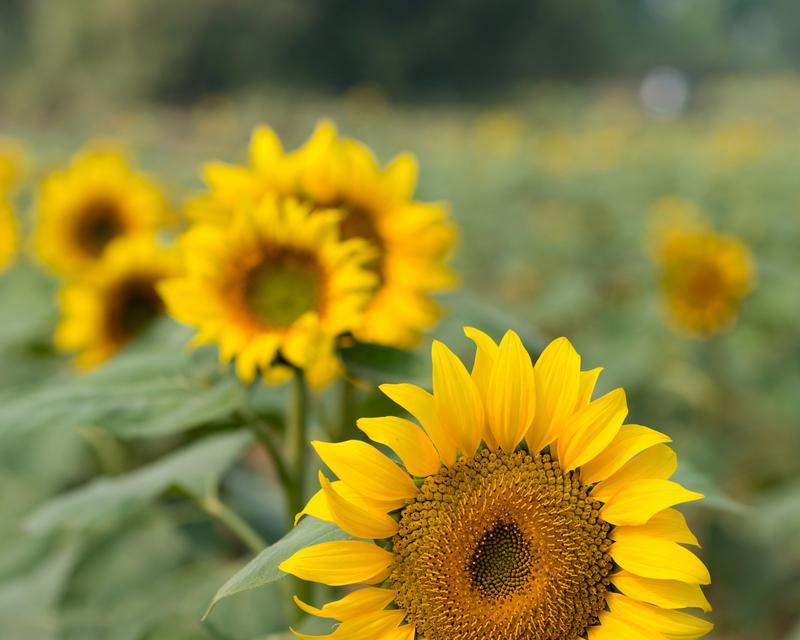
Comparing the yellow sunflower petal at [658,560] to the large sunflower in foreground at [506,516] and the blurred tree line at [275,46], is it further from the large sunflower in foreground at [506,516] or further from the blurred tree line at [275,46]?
the blurred tree line at [275,46]

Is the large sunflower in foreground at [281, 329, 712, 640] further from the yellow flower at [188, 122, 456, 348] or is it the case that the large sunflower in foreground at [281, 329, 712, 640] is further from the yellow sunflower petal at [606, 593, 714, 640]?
the yellow flower at [188, 122, 456, 348]

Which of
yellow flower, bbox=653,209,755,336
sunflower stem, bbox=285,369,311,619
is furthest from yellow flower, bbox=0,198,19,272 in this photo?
yellow flower, bbox=653,209,755,336

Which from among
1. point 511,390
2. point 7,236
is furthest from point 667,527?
point 7,236

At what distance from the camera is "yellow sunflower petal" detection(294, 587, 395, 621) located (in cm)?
62

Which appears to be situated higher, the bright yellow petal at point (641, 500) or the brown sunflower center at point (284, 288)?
the brown sunflower center at point (284, 288)

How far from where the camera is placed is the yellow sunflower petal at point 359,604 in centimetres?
62

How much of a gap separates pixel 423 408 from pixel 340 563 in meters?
0.11

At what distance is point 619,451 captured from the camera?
0.64m

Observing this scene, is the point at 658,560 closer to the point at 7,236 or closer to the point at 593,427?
the point at 593,427

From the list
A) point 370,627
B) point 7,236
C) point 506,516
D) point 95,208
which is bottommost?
point 370,627

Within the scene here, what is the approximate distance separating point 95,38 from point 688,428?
566 inches

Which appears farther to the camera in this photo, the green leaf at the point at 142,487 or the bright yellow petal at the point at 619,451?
the green leaf at the point at 142,487

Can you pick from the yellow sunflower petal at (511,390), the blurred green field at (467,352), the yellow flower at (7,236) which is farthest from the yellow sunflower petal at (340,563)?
the yellow flower at (7,236)

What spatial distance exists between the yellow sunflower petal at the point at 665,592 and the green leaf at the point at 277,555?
0.19m
